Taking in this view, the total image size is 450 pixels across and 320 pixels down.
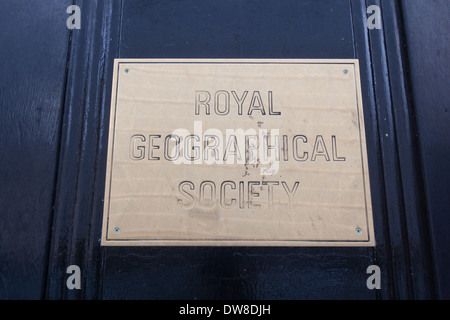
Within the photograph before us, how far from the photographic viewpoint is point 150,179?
98 centimetres

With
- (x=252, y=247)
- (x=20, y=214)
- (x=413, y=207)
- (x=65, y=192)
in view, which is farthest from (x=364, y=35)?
(x=20, y=214)

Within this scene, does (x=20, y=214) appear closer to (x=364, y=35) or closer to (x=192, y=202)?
(x=192, y=202)

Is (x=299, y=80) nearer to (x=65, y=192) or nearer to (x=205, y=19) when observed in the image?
(x=205, y=19)

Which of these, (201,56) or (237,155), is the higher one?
(201,56)

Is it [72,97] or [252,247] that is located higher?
[72,97]

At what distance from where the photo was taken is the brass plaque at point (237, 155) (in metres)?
0.95

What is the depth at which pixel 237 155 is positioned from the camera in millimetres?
989

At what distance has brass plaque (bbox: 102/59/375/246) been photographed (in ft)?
3.13

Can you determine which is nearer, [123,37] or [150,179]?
[150,179]

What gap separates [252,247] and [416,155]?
477 mm

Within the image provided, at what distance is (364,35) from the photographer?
109cm
